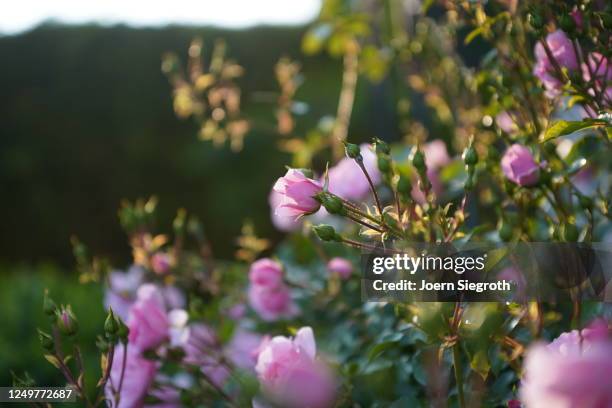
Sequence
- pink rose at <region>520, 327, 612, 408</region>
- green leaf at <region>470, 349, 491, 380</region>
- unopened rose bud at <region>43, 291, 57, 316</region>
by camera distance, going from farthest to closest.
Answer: unopened rose bud at <region>43, 291, 57, 316</region>
green leaf at <region>470, 349, 491, 380</region>
pink rose at <region>520, 327, 612, 408</region>

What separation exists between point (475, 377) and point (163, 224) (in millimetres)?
4775

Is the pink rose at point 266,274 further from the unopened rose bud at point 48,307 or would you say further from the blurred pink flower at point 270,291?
the unopened rose bud at point 48,307

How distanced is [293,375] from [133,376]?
29cm

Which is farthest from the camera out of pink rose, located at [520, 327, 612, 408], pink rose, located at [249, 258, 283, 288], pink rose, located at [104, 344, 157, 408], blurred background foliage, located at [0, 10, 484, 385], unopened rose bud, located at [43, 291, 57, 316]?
blurred background foliage, located at [0, 10, 484, 385]

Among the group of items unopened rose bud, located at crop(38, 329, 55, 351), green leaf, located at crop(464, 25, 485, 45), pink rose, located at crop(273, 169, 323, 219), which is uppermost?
green leaf, located at crop(464, 25, 485, 45)

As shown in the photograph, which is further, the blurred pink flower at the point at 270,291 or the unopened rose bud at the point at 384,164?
the blurred pink flower at the point at 270,291

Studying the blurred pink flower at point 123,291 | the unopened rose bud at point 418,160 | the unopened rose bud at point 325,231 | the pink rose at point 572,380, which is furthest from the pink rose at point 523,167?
the blurred pink flower at point 123,291

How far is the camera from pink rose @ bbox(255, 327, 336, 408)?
69 centimetres

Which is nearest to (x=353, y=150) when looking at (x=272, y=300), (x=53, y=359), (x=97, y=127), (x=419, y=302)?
(x=419, y=302)

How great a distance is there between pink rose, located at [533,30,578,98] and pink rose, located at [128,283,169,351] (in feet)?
1.84

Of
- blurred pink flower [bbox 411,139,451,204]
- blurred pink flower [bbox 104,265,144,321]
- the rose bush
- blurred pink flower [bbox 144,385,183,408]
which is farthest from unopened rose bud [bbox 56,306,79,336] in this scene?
blurred pink flower [bbox 411,139,451,204]

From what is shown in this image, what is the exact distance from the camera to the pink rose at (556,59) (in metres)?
0.78

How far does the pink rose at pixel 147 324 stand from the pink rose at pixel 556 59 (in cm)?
56

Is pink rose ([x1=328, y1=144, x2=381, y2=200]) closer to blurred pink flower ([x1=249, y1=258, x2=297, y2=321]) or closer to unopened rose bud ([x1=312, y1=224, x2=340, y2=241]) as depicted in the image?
blurred pink flower ([x1=249, y1=258, x2=297, y2=321])
